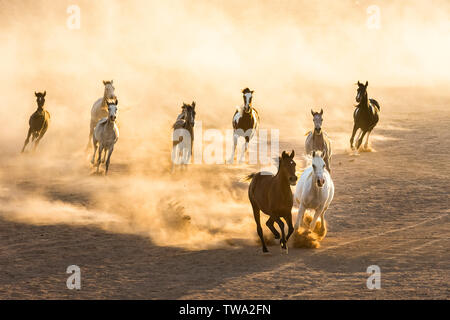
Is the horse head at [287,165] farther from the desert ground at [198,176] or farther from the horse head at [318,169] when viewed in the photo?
the desert ground at [198,176]

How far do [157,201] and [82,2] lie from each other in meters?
60.4

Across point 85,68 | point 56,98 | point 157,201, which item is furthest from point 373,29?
point 157,201

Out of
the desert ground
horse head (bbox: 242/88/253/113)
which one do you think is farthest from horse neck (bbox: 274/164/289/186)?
horse head (bbox: 242/88/253/113)

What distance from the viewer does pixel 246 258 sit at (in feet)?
44.7

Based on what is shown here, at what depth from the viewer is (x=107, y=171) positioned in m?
21.8

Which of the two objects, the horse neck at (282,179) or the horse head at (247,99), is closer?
the horse neck at (282,179)

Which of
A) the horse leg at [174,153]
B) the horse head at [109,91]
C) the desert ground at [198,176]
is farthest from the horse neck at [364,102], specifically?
the horse head at [109,91]

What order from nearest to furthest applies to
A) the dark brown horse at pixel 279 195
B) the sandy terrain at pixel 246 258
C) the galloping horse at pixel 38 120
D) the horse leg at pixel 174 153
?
the sandy terrain at pixel 246 258 < the dark brown horse at pixel 279 195 < the horse leg at pixel 174 153 < the galloping horse at pixel 38 120

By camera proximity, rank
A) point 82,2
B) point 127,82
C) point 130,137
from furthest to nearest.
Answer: point 82,2, point 127,82, point 130,137

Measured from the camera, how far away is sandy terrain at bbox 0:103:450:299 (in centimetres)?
1196

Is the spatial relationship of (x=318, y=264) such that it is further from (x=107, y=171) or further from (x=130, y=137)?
(x=130, y=137)

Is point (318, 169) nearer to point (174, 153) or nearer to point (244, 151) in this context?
point (174, 153)

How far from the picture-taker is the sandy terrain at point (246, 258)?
11961mm

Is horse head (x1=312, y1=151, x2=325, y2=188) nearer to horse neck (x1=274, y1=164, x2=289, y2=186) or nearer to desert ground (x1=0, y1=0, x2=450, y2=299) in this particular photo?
horse neck (x1=274, y1=164, x2=289, y2=186)
